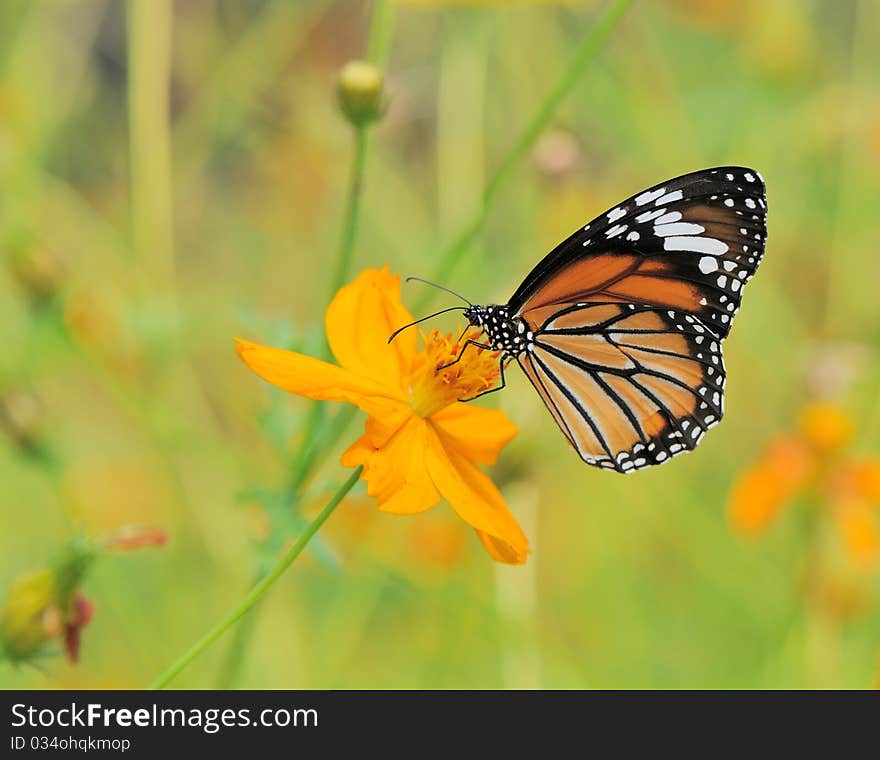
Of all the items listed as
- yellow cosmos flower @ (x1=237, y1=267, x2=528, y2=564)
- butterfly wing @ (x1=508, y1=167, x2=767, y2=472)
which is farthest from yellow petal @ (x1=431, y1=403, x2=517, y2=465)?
butterfly wing @ (x1=508, y1=167, x2=767, y2=472)

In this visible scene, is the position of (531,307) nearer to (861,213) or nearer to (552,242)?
(552,242)

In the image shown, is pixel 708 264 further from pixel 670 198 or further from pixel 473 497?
pixel 473 497

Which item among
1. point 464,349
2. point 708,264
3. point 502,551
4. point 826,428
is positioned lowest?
point 502,551

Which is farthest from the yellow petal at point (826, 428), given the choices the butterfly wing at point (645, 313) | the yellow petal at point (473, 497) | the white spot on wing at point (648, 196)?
the yellow petal at point (473, 497)

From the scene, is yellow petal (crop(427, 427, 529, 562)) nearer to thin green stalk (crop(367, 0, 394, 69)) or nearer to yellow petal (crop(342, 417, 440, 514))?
yellow petal (crop(342, 417, 440, 514))

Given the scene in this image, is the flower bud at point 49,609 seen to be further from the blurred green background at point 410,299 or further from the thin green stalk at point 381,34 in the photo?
the thin green stalk at point 381,34

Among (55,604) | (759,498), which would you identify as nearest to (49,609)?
(55,604)
